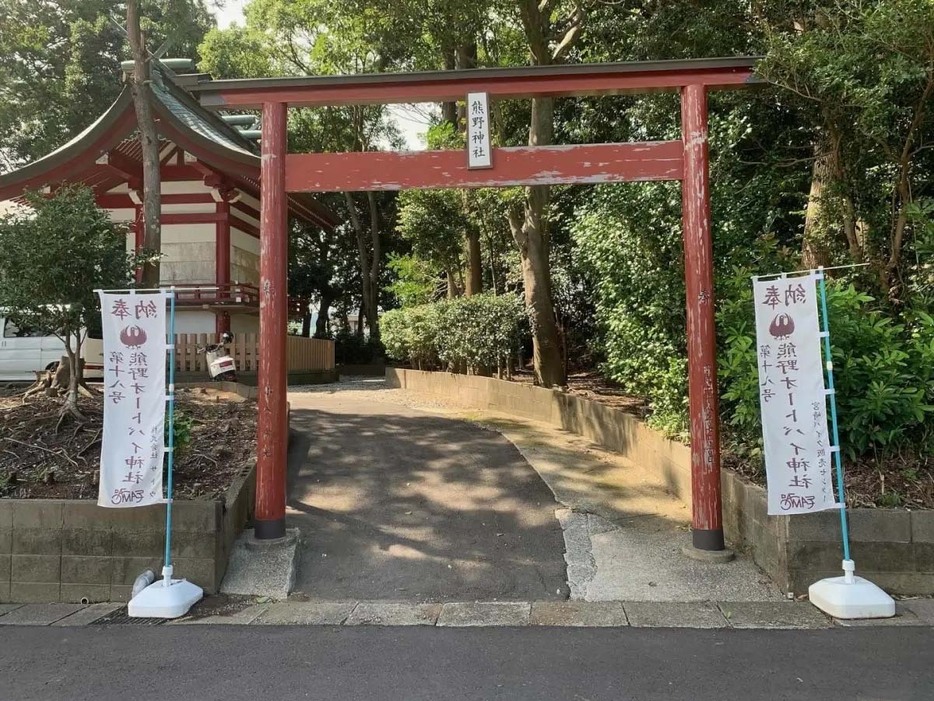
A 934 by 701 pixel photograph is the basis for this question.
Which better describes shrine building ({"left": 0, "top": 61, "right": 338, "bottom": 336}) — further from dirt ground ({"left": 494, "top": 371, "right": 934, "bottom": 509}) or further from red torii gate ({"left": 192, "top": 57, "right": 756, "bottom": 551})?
dirt ground ({"left": 494, "top": 371, "right": 934, "bottom": 509})

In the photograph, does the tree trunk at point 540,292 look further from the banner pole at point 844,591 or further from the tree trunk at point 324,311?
the tree trunk at point 324,311

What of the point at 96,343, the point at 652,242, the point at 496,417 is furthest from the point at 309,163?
the point at 96,343

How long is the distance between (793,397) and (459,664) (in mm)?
2993

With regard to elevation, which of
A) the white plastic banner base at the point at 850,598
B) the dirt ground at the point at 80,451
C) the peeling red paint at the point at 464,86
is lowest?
the white plastic banner base at the point at 850,598

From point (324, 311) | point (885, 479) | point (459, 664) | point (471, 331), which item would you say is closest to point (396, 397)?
point (471, 331)

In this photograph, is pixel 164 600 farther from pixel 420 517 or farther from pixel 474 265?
pixel 474 265

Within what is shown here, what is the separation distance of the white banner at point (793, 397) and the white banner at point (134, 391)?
4.48 metres

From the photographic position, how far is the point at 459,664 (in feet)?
12.1

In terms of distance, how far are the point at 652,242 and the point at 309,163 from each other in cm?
353

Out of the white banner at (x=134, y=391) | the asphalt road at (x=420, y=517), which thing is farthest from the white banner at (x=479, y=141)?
the asphalt road at (x=420, y=517)

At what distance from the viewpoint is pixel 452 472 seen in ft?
23.6

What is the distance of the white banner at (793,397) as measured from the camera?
4.50m

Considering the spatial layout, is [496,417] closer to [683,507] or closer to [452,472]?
[452,472]

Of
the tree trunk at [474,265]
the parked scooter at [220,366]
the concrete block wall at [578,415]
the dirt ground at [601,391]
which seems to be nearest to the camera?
the concrete block wall at [578,415]
